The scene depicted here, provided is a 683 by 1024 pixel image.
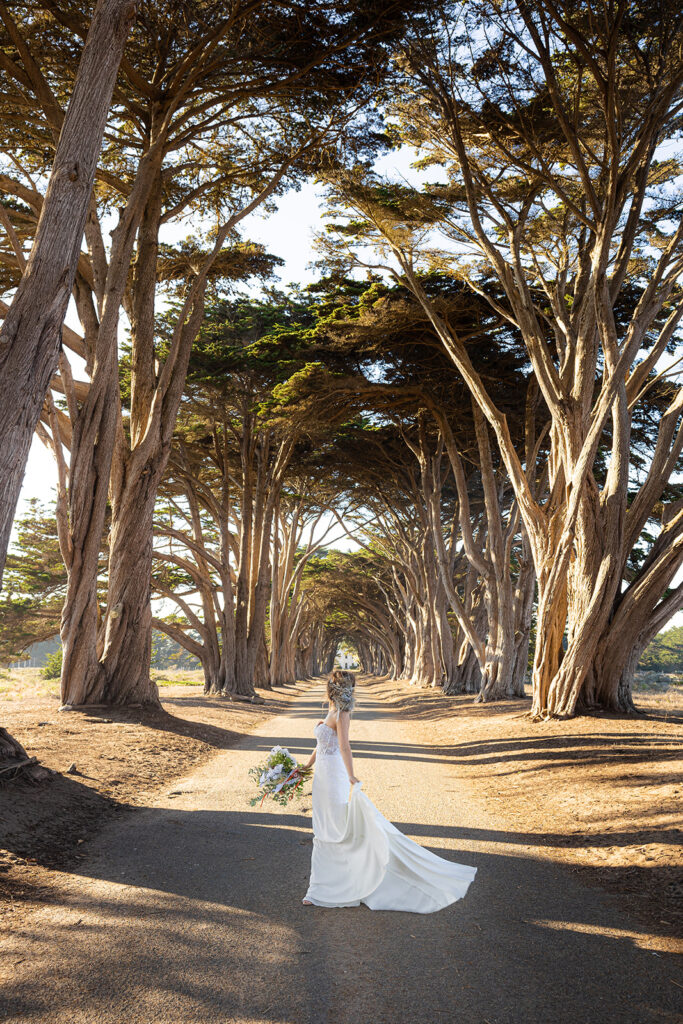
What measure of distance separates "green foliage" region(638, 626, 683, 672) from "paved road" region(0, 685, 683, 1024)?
69347 millimetres

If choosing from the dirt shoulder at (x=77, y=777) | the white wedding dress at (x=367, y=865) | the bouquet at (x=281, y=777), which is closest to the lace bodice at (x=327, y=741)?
the white wedding dress at (x=367, y=865)

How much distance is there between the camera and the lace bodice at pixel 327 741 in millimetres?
4605

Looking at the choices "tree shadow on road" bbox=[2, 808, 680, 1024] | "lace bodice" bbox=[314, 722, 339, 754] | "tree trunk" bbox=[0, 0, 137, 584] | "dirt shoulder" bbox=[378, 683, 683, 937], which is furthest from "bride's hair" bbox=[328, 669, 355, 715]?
"tree trunk" bbox=[0, 0, 137, 584]

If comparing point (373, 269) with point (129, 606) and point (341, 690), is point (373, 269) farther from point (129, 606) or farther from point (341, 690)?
point (341, 690)

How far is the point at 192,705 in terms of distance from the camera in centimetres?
1576

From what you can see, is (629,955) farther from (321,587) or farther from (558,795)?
(321,587)

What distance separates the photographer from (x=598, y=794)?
21.0ft

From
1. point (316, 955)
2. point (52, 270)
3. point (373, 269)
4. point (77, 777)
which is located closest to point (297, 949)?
point (316, 955)

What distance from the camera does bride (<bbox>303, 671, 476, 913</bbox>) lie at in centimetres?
406

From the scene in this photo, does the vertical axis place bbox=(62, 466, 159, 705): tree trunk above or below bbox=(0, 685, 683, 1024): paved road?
above

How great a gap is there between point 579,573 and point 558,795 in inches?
152

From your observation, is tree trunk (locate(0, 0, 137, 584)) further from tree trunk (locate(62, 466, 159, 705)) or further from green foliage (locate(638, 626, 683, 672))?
green foliage (locate(638, 626, 683, 672))

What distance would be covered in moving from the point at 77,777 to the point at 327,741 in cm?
291

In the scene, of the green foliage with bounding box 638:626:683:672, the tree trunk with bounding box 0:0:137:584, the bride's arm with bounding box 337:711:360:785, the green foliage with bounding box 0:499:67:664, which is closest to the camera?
the bride's arm with bounding box 337:711:360:785
